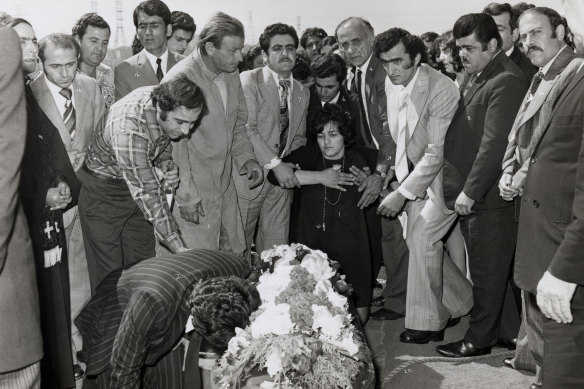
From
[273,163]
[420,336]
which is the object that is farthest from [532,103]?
[273,163]

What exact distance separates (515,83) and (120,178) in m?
2.16

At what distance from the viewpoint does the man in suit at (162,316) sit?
8.54ft

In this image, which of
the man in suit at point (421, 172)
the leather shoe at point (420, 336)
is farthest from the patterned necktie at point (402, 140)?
the leather shoe at point (420, 336)

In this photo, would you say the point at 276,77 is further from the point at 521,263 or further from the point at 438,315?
the point at 521,263

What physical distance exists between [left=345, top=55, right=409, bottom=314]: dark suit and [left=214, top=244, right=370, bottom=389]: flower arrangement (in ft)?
6.45

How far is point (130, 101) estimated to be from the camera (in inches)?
139

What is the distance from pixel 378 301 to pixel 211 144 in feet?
5.53

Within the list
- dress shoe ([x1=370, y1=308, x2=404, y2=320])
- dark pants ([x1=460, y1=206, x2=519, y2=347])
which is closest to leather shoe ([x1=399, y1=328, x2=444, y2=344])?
dark pants ([x1=460, y1=206, x2=519, y2=347])

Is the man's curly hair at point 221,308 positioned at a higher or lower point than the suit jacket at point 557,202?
lower

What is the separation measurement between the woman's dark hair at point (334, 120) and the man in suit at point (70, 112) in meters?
1.31

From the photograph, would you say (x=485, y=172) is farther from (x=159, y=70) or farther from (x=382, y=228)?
(x=159, y=70)

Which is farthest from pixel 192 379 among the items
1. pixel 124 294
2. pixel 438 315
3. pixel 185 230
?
pixel 438 315

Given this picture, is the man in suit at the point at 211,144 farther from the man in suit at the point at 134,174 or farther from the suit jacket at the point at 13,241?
Result: the suit jacket at the point at 13,241

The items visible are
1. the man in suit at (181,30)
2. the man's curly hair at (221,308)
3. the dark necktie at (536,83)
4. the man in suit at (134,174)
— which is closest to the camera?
the man's curly hair at (221,308)
